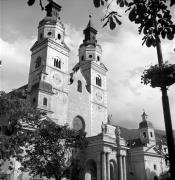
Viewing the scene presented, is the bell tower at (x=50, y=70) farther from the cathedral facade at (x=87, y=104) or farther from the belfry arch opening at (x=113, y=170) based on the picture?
the belfry arch opening at (x=113, y=170)

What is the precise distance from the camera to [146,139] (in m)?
56.3

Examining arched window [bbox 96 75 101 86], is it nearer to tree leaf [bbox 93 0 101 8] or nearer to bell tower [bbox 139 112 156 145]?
bell tower [bbox 139 112 156 145]

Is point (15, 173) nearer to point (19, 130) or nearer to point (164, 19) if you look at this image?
point (19, 130)

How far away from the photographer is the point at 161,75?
9953 millimetres

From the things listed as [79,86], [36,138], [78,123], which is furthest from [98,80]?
[36,138]

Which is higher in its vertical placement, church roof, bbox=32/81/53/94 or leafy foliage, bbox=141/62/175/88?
church roof, bbox=32/81/53/94

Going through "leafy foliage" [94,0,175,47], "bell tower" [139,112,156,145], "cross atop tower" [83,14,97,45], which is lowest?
"leafy foliage" [94,0,175,47]

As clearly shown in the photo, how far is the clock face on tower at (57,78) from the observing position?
4669cm

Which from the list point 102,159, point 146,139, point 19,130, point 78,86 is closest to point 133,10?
point 19,130

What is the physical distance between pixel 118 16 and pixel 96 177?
39104 millimetres

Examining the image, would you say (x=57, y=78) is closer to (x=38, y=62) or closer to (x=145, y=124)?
(x=38, y=62)

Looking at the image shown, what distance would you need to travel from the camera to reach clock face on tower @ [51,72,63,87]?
153 ft

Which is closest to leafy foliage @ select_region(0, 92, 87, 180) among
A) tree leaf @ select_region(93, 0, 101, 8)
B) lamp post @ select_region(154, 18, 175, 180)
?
lamp post @ select_region(154, 18, 175, 180)

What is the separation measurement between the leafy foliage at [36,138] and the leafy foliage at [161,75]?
49.9 ft
